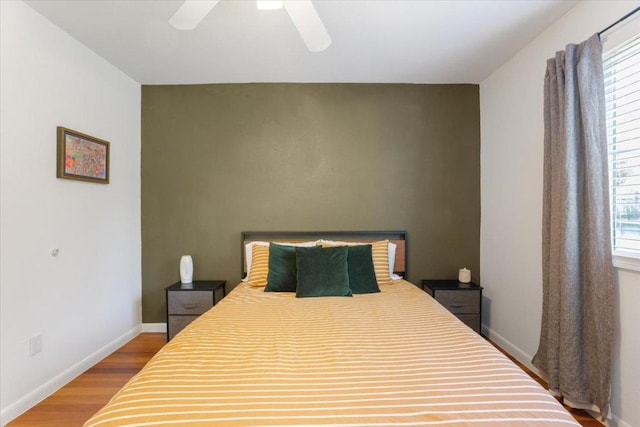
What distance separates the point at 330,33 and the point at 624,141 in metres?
1.94

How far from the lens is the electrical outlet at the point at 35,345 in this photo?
2.15m

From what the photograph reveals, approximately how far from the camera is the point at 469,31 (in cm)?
241

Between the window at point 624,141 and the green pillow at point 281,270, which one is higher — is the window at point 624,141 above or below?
above

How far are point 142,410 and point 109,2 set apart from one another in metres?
2.31

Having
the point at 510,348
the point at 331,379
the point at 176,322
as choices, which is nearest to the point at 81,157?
the point at 176,322

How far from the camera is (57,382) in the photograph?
7.70 feet

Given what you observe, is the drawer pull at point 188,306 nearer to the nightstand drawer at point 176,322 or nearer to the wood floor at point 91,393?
the nightstand drawer at point 176,322

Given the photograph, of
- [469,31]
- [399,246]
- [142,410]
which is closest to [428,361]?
[142,410]

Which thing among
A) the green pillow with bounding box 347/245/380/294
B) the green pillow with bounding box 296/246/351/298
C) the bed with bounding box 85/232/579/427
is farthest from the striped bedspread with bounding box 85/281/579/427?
the green pillow with bounding box 347/245/380/294

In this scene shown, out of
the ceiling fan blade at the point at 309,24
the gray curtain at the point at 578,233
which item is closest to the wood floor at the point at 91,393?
the gray curtain at the point at 578,233

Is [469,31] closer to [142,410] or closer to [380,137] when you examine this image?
[380,137]

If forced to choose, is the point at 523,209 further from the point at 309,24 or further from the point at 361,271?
the point at 309,24

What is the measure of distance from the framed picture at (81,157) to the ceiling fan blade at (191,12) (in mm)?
1181

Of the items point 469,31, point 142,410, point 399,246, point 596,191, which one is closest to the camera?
point 142,410
